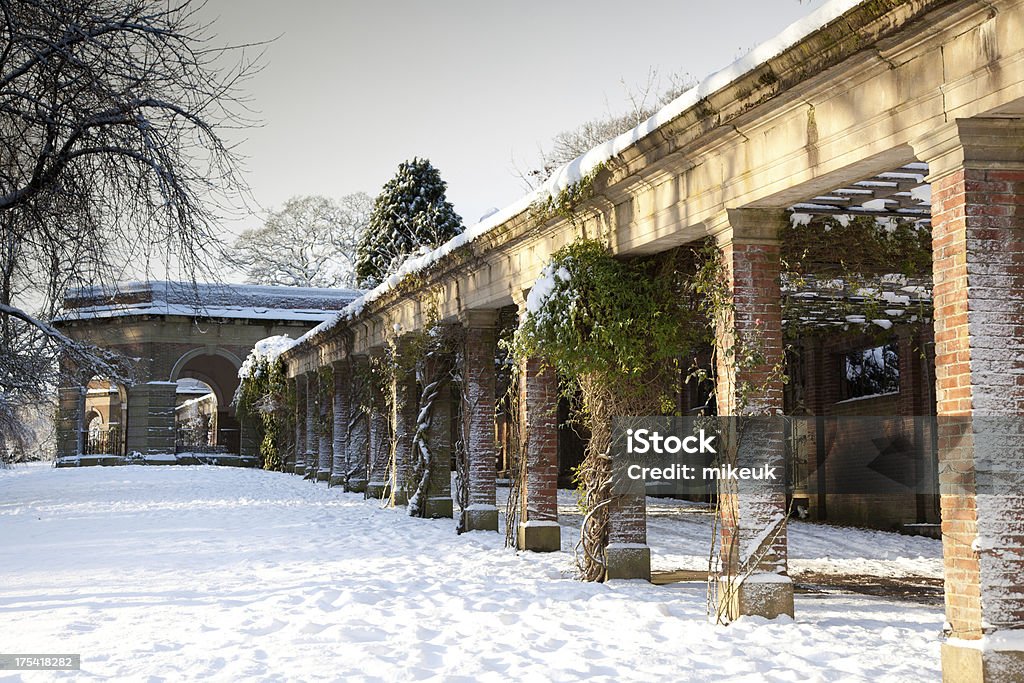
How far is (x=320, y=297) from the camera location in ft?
132

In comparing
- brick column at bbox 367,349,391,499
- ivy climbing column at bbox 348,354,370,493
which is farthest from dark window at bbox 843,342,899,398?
ivy climbing column at bbox 348,354,370,493

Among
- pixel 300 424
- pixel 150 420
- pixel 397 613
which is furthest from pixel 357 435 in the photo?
pixel 150 420

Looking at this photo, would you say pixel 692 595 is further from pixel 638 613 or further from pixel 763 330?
pixel 763 330

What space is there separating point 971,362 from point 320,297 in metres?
35.9

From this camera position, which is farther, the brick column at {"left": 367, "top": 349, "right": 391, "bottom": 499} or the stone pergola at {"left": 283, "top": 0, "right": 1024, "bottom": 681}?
the brick column at {"left": 367, "top": 349, "right": 391, "bottom": 499}

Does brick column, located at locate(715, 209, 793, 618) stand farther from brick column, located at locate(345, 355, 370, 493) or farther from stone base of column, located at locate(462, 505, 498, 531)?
brick column, located at locate(345, 355, 370, 493)

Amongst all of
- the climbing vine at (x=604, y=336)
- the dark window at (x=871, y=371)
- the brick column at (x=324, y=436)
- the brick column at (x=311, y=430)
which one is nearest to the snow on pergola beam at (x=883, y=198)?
the climbing vine at (x=604, y=336)

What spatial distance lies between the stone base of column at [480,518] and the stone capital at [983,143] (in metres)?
9.36

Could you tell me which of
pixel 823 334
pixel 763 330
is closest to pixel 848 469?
pixel 823 334

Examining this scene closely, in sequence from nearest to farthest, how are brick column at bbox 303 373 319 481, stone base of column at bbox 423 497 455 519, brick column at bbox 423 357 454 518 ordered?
1. brick column at bbox 423 357 454 518
2. stone base of column at bbox 423 497 455 519
3. brick column at bbox 303 373 319 481

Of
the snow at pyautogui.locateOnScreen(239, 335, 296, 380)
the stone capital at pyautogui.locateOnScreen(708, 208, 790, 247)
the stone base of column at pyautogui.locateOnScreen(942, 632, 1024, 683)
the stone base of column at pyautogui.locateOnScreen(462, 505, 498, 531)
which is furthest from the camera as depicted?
the snow at pyautogui.locateOnScreen(239, 335, 296, 380)

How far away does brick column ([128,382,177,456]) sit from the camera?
3644 cm

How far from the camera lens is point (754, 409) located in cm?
798

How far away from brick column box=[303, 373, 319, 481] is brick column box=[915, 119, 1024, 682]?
855 inches
